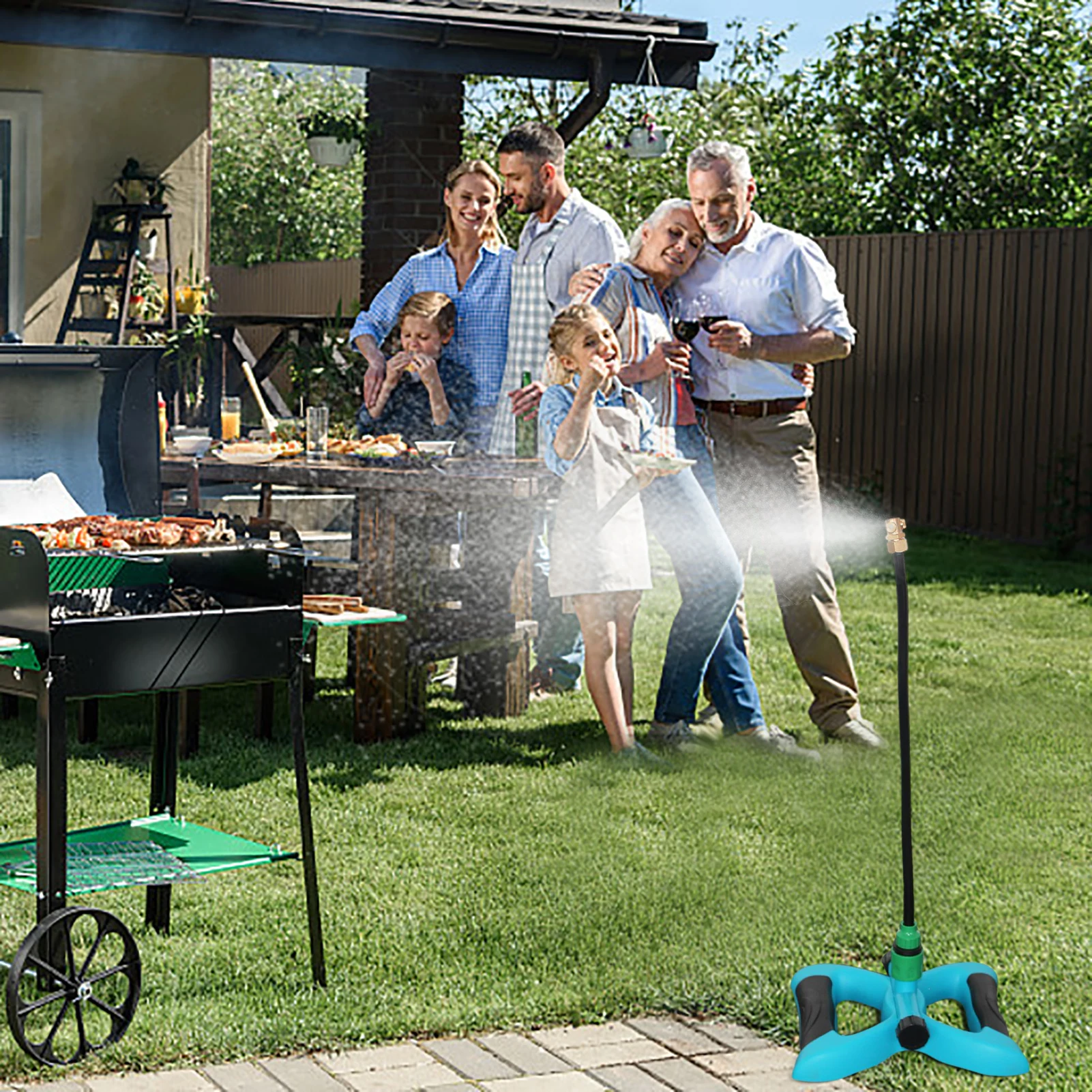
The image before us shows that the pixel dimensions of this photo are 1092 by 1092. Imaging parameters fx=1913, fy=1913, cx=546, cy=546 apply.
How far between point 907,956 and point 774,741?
263 centimetres

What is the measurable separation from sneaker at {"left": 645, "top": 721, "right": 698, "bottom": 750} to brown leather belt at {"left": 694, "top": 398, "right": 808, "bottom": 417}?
3.24 feet

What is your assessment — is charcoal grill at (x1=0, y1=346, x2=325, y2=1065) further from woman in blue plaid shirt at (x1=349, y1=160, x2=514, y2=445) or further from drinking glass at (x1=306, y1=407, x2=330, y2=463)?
woman in blue plaid shirt at (x1=349, y1=160, x2=514, y2=445)

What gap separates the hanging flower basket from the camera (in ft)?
40.8

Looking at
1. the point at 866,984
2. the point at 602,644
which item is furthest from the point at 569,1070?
the point at 602,644

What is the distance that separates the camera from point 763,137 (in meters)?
18.9

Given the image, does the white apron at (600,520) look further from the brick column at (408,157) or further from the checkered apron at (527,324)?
the brick column at (408,157)

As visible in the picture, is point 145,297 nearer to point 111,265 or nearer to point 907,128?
point 111,265

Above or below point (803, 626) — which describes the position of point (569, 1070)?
below

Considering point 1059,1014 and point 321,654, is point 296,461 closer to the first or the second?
point 321,654

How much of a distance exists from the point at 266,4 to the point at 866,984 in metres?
7.07

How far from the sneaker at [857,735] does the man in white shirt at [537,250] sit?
4.70 feet

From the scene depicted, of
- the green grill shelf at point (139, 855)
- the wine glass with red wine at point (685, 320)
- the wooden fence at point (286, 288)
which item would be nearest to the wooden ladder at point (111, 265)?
the wine glass with red wine at point (685, 320)

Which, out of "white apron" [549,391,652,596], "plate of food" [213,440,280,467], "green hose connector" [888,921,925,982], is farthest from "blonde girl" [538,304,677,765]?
"green hose connector" [888,921,925,982]

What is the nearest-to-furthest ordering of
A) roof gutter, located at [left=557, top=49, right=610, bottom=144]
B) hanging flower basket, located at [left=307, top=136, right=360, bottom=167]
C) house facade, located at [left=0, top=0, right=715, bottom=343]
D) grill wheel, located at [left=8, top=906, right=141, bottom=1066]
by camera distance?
grill wheel, located at [left=8, top=906, right=141, bottom=1066] → house facade, located at [left=0, top=0, right=715, bottom=343] → roof gutter, located at [left=557, top=49, right=610, bottom=144] → hanging flower basket, located at [left=307, top=136, right=360, bottom=167]
